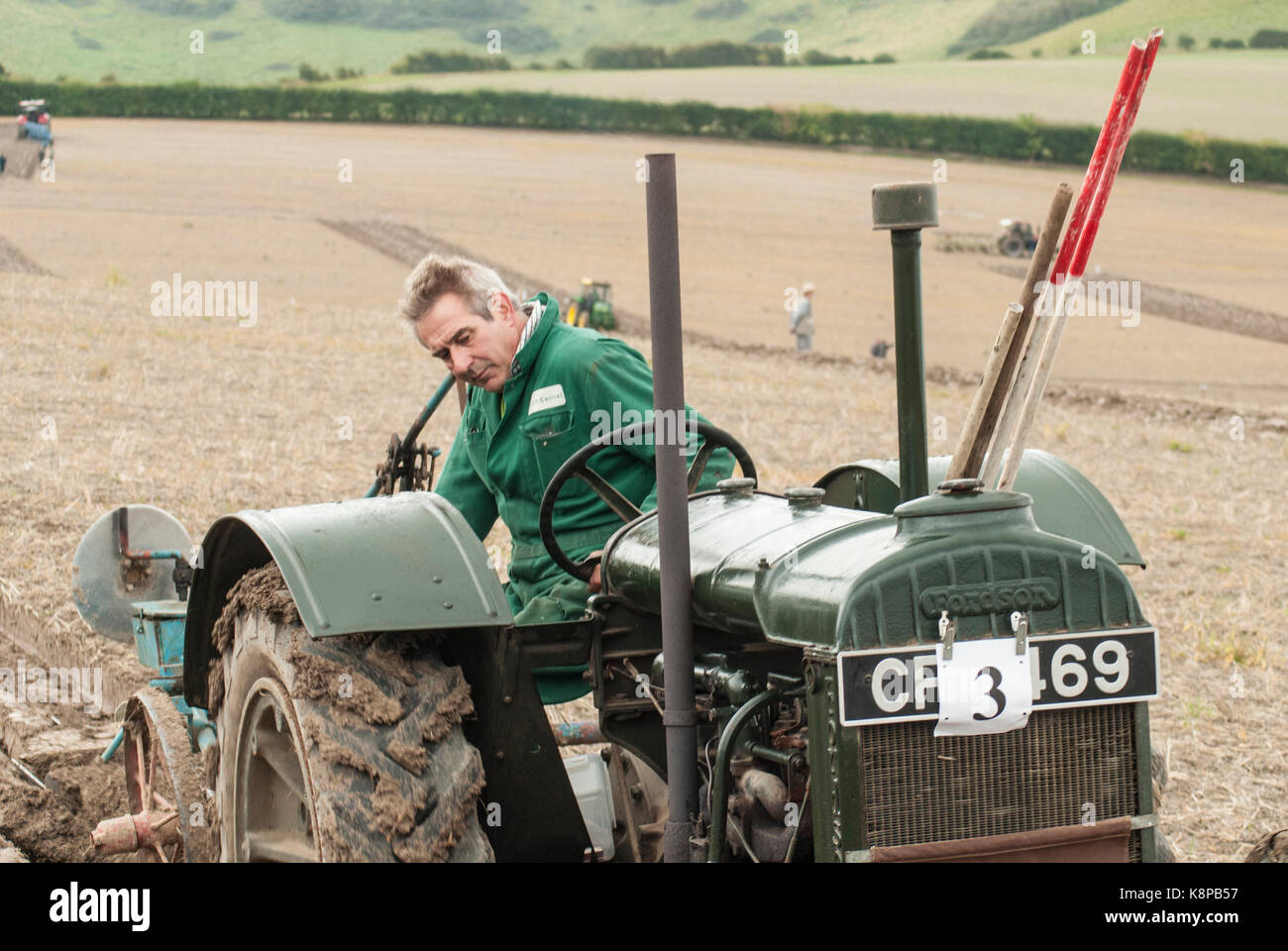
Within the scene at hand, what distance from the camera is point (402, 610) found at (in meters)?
3.01

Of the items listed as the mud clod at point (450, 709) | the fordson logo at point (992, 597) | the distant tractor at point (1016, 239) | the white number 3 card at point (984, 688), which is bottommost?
the mud clod at point (450, 709)

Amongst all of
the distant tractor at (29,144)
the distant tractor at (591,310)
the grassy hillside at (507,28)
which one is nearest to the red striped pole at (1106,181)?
the distant tractor at (591,310)

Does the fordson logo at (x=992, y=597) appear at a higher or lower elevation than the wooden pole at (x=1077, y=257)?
lower

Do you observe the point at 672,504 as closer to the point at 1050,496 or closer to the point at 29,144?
the point at 1050,496

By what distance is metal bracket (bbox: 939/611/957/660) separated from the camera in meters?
2.49

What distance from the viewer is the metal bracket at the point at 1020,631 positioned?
2.52 metres

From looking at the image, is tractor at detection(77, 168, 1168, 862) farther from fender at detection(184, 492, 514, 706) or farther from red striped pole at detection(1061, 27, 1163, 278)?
red striped pole at detection(1061, 27, 1163, 278)

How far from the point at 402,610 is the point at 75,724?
2.86 m

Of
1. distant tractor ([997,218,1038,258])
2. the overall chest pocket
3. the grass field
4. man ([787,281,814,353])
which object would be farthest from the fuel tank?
the grass field

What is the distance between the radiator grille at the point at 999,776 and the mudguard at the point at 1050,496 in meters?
1.14

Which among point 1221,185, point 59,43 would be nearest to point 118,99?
point 59,43

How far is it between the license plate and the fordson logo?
6 centimetres

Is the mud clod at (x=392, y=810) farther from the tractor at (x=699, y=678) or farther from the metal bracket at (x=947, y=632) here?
the metal bracket at (x=947, y=632)
